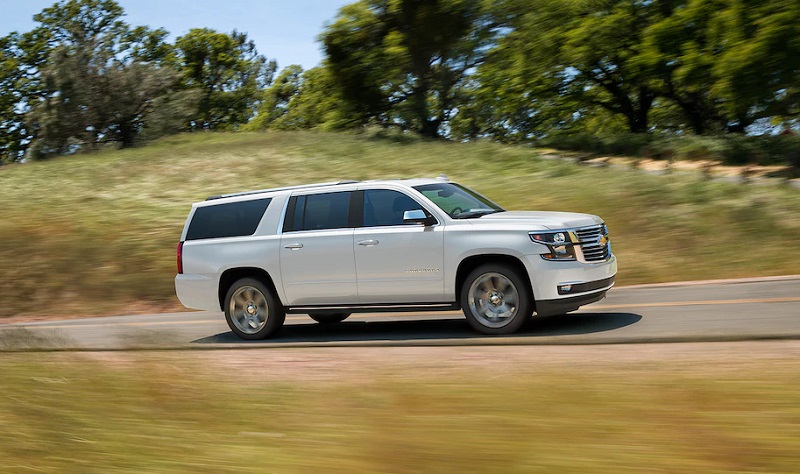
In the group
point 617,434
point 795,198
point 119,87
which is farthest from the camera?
point 119,87

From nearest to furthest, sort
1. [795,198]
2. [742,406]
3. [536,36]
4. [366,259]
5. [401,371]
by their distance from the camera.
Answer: [742,406] → [401,371] → [366,259] → [795,198] → [536,36]

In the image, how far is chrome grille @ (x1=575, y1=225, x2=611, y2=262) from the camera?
998cm

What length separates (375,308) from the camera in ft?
35.3

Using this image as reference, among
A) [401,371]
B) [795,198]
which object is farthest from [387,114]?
[401,371]

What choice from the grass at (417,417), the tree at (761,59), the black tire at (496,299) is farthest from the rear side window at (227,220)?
the tree at (761,59)

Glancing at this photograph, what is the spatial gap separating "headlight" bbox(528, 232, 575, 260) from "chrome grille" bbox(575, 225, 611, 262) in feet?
0.54

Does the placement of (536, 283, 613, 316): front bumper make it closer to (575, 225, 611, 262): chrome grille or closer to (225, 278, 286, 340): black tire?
(575, 225, 611, 262): chrome grille

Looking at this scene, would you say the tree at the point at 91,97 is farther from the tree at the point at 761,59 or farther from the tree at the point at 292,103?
the tree at the point at 761,59

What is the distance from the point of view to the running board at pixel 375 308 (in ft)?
34.0

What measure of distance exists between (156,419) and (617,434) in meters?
3.04

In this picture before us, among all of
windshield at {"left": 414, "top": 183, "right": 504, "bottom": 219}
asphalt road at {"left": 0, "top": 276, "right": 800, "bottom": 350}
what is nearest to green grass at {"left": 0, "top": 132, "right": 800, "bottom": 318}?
asphalt road at {"left": 0, "top": 276, "right": 800, "bottom": 350}

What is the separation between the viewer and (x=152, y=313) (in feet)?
58.2

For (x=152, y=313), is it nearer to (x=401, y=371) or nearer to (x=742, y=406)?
(x=401, y=371)

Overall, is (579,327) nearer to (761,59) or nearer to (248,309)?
(248,309)
